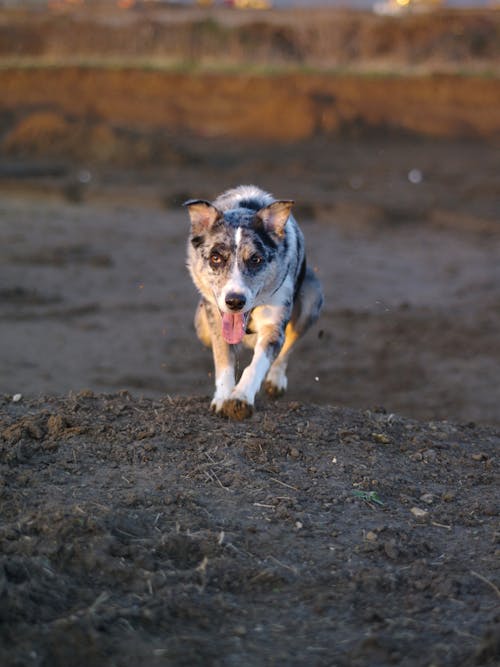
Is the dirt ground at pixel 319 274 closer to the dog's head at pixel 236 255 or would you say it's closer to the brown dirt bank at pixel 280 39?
the dog's head at pixel 236 255

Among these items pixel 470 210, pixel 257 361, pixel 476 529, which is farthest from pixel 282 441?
pixel 470 210

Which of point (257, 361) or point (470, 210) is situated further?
point (470, 210)

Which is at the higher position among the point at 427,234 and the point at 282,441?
the point at 427,234

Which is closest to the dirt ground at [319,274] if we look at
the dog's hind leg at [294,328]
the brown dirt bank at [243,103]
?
the dog's hind leg at [294,328]

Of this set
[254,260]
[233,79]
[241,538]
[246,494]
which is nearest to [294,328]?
[254,260]

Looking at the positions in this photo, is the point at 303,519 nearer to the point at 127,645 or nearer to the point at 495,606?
the point at 495,606

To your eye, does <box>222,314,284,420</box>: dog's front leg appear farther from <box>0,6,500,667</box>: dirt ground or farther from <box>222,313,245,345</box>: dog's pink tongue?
<box>222,313,245,345</box>: dog's pink tongue

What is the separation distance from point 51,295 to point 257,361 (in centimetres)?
755

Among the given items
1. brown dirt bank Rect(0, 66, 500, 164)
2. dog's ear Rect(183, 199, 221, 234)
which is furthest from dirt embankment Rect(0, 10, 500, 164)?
dog's ear Rect(183, 199, 221, 234)

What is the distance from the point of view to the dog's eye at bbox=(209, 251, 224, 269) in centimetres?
708

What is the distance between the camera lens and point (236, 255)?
7.05 meters

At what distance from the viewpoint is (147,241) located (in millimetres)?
17875

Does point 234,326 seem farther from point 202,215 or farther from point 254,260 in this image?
point 202,215

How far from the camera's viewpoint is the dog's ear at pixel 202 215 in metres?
7.23
